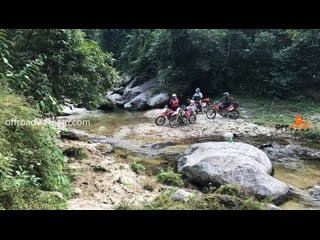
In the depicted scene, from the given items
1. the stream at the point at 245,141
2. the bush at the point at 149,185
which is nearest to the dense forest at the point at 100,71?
the bush at the point at 149,185

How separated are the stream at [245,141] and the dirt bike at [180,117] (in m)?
0.35

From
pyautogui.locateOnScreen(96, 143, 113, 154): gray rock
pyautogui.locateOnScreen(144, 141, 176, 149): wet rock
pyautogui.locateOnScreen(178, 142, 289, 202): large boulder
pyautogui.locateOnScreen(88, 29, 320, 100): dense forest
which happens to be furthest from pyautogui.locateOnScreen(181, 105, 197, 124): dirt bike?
pyautogui.locateOnScreen(88, 29, 320, 100): dense forest

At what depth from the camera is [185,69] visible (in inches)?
870

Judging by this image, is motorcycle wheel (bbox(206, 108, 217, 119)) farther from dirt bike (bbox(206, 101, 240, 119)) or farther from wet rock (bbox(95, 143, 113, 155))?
wet rock (bbox(95, 143, 113, 155))

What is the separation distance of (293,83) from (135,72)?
1321 cm

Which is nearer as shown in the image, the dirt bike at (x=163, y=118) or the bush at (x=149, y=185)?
the bush at (x=149, y=185)

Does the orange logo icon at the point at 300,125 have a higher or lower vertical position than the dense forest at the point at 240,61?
lower

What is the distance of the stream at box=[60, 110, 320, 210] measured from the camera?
781 cm

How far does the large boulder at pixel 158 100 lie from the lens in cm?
2089

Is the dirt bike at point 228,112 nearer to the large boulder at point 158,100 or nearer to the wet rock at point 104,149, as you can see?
the large boulder at point 158,100

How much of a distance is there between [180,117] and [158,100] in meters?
6.91

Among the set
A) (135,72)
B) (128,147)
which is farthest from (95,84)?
(135,72)

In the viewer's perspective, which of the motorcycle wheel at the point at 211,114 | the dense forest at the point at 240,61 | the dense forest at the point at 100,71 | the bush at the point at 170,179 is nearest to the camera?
the dense forest at the point at 100,71

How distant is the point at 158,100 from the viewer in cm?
2098
